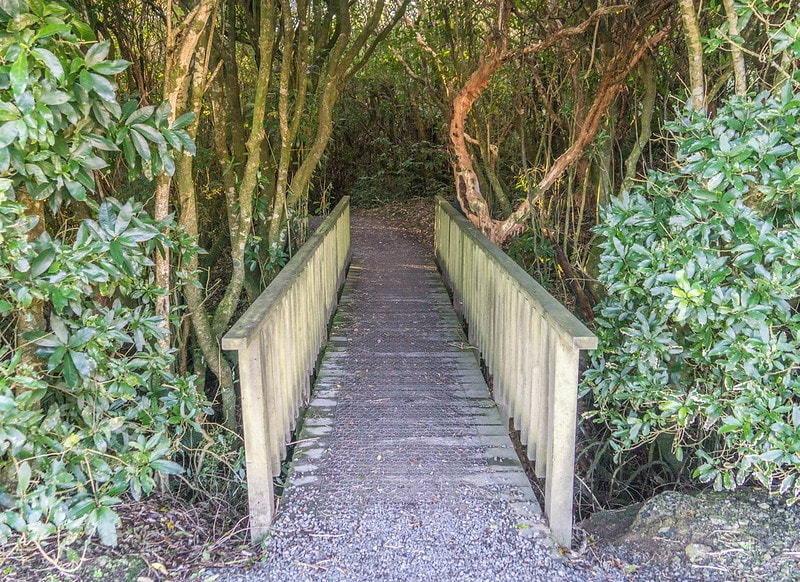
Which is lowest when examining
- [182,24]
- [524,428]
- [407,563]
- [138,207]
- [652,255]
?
[407,563]

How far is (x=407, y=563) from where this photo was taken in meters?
2.55

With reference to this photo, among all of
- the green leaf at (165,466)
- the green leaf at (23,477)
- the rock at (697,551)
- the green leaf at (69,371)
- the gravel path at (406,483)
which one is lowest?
the rock at (697,551)

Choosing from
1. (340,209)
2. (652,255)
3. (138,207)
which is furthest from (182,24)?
(340,209)

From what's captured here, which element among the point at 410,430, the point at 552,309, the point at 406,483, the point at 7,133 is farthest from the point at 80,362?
the point at 552,309

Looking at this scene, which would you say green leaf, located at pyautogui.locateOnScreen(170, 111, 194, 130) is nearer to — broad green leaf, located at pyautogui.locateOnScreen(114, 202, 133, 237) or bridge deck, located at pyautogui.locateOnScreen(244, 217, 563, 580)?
broad green leaf, located at pyautogui.locateOnScreen(114, 202, 133, 237)

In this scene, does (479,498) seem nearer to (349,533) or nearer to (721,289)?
(349,533)

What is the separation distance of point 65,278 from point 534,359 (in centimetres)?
214

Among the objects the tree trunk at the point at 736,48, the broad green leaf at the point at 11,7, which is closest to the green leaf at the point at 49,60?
the broad green leaf at the point at 11,7

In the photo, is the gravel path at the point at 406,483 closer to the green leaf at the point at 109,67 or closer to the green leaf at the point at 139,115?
the green leaf at the point at 139,115

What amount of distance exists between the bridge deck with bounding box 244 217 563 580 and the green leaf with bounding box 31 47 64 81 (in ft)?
6.81

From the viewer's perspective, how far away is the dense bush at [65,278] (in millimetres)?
2168

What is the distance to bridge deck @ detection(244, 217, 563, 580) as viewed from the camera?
2574mm

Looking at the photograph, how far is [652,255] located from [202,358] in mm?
3248

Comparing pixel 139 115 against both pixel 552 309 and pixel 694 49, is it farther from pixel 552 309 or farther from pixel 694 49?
pixel 694 49
